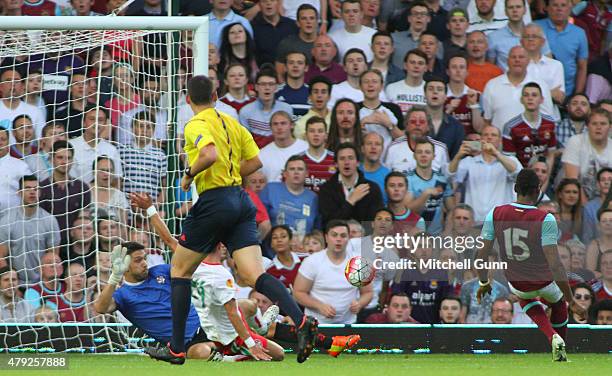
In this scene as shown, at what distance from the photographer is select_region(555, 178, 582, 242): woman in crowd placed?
43.1ft

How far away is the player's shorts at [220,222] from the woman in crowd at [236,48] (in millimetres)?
5499

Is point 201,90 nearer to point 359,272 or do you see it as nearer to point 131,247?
point 131,247

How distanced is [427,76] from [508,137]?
1150 millimetres

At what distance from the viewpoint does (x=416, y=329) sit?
12148 mm

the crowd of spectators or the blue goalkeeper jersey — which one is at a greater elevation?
the crowd of spectators

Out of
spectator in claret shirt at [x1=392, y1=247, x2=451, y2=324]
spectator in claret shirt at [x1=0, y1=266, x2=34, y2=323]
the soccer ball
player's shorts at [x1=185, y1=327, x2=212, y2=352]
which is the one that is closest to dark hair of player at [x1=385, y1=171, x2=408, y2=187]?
spectator in claret shirt at [x1=392, y1=247, x2=451, y2=324]

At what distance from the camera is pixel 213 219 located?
8414 mm

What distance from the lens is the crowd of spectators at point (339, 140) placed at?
12180 mm

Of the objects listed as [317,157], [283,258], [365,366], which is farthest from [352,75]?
[365,366]

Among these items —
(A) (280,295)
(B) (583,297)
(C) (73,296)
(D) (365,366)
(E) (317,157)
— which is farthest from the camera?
(E) (317,157)

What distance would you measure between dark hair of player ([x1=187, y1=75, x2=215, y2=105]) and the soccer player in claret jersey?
3.11 meters

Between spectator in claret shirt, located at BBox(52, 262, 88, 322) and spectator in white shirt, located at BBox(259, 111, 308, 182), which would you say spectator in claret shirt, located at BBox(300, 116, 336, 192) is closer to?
spectator in white shirt, located at BBox(259, 111, 308, 182)

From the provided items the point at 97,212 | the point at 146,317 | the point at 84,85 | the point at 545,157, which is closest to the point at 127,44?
the point at 84,85

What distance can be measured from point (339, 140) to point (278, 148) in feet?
2.20
